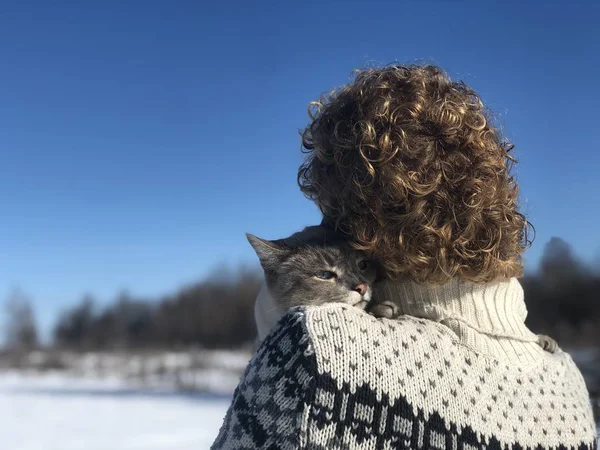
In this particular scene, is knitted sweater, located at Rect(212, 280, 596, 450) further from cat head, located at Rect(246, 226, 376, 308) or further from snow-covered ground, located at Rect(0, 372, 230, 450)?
snow-covered ground, located at Rect(0, 372, 230, 450)

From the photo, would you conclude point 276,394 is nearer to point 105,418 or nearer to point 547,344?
point 547,344

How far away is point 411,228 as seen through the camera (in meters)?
1.39

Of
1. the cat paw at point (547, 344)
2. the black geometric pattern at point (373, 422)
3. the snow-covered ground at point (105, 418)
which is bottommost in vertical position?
the snow-covered ground at point (105, 418)

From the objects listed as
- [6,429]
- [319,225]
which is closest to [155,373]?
[6,429]

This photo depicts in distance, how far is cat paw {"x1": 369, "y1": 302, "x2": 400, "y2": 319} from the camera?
1.47 meters

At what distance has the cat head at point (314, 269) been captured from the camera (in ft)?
6.20

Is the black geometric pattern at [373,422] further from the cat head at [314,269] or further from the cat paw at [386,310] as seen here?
the cat head at [314,269]

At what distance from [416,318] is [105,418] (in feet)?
26.1

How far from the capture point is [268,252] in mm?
2096

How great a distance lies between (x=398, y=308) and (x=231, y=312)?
19.4 meters

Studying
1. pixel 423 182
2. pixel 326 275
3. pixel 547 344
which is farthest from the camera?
pixel 326 275

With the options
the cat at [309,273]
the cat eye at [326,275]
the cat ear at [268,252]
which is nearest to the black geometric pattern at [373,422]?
the cat at [309,273]

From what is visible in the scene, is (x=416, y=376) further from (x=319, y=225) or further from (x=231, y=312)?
(x=231, y=312)

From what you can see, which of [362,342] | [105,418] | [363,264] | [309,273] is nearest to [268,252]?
[309,273]
